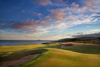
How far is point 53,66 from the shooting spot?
4.49 meters

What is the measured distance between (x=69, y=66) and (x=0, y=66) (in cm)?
783

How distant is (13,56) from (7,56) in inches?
34.6

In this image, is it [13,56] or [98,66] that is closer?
[98,66]

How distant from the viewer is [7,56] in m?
9.59

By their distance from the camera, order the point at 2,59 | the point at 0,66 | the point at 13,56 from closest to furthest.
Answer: the point at 0,66, the point at 2,59, the point at 13,56

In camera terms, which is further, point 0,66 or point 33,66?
point 0,66

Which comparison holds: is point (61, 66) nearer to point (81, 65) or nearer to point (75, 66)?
point (75, 66)

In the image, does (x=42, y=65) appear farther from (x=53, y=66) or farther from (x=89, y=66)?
(x=89, y=66)

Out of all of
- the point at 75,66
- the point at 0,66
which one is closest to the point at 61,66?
the point at 75,66

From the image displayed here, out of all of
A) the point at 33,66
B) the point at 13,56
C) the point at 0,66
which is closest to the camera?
the point at 33,66

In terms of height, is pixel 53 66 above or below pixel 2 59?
above

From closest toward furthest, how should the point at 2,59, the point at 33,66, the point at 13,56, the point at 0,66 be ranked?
the point at 33,66 → the point at 0,66 → the point at 2,59 → the point at 13,56

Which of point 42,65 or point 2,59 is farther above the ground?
point 42,65

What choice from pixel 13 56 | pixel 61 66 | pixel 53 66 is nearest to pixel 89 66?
pixel 61 66
